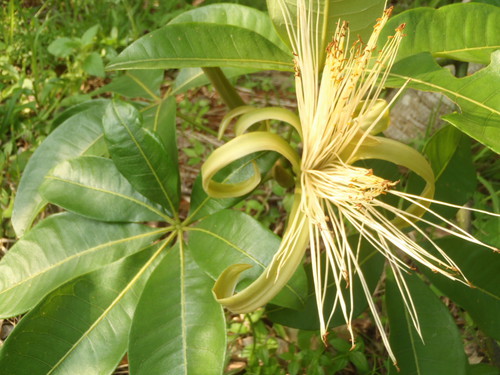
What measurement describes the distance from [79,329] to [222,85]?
0.62 meters

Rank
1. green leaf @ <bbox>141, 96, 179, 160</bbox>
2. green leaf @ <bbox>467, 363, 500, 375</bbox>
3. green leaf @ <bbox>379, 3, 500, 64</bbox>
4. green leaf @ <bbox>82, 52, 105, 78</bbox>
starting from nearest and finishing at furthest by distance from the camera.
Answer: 1. green leaf @ <bbox>379, 3, 500, 64</bbox>
2. green leaf @ <bbox>141, 96, 179, 160</bbox>
3. green leaf @ <bbox>467, 363, 500, 375</bbox>
4. green leaf @ <bbox>82, 52, 105, 78</bbox>

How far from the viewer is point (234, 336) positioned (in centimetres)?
171

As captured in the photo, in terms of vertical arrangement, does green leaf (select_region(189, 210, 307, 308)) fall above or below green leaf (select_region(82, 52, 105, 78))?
below

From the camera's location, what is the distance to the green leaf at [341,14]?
94cm

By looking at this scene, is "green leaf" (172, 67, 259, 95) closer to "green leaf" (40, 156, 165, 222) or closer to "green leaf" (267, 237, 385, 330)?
"green leaf" (40, 156, 165, 222)

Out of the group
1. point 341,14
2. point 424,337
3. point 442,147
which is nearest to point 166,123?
point 341,14

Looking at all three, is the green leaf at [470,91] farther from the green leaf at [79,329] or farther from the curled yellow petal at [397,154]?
the green leaf at [79,329]

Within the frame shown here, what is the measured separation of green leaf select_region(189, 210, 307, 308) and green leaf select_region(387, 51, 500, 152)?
0.38 meters

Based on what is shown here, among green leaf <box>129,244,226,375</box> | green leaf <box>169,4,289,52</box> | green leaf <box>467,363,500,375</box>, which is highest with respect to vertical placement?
green leaf <box>169,4,289,52</box>

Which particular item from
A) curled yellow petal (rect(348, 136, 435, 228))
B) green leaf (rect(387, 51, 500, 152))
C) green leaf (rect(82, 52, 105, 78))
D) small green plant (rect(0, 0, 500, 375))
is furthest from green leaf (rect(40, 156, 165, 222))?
green leaf (rect(82, 52, 105, 78))

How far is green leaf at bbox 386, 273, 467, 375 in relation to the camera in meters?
1.09

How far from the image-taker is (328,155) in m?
1.02

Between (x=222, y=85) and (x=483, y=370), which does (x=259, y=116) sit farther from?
(x=483, y=370)

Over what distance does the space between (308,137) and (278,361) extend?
0.97 metres
